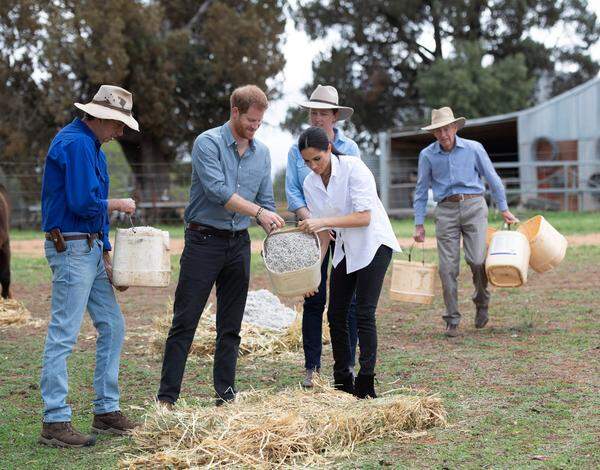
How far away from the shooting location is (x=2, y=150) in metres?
30.9

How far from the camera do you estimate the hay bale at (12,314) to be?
927 centimetres

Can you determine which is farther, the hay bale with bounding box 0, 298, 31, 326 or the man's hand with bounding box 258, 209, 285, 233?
the hay bale with bounding box 0, 298, 31, 326

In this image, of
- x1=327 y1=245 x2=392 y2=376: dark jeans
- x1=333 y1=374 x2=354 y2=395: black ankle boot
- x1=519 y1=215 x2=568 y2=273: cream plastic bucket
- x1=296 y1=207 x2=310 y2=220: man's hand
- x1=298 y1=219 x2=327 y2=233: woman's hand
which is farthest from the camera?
x1=519 y1=215 x2=568 y2=273: cream plastic bucket

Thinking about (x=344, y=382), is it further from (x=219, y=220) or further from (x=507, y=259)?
(x=507, y=259)

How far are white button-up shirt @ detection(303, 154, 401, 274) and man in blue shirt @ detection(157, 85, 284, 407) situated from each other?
1.18 ft

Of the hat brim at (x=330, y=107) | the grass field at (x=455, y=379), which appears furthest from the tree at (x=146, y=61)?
the hat brim at (x=330, y=107)

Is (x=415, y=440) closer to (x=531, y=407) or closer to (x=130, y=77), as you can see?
(x=531, y=407)

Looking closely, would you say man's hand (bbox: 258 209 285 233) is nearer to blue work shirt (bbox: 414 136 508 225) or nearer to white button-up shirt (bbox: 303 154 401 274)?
white button-up shirt (bbox: 303 154 401 274)

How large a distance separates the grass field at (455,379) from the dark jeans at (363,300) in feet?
1.64

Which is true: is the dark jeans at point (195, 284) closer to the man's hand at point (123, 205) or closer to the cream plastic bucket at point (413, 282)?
the man's hand at point (123, 205)

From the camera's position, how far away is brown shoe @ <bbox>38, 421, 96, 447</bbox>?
4.87 metres

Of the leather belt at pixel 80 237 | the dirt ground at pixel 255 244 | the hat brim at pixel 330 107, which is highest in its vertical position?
the hat brim at pixel 330 107

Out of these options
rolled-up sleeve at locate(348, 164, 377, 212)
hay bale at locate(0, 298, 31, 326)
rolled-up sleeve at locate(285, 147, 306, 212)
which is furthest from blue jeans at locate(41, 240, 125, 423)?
hay bale at locate(0, 298, 31, 326)

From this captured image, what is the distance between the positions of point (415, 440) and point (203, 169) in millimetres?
1881
